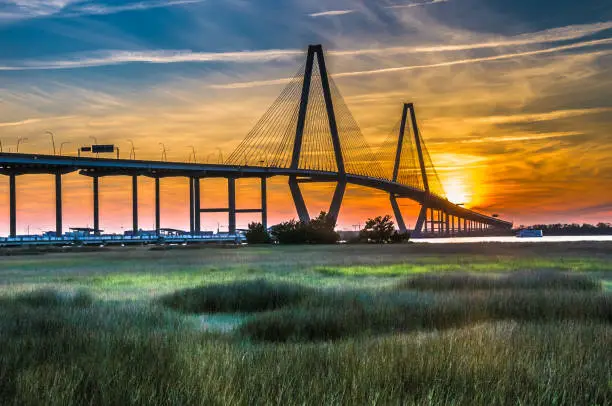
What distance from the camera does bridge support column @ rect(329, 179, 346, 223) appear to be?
318 ft

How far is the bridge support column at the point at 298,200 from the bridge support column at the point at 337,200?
11.3 feet

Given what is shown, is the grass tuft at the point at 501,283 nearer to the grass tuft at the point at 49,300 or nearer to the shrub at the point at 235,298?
the shrub at the point at 235,298

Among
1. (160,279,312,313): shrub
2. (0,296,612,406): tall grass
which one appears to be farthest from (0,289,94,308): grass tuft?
(0,296,612,406): tall grass

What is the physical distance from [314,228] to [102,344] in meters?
87.7

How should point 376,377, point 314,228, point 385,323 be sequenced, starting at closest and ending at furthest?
point 376,377, point 385,323, point 314,228

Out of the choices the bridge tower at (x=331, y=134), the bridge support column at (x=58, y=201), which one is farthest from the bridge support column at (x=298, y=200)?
the bridge support column at (x=58, y=201)

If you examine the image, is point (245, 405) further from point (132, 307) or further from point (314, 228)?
point (314, 228)

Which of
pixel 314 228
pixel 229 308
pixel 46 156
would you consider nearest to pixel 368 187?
pixel 314 228

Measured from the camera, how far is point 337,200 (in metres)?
97.4

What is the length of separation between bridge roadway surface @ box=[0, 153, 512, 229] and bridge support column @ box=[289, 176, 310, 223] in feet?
3.73

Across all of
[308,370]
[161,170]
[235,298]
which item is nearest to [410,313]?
[235,298]

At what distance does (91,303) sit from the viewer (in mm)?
20719

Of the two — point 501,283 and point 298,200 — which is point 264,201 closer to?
point 298,200

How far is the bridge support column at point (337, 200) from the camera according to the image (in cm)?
9694
